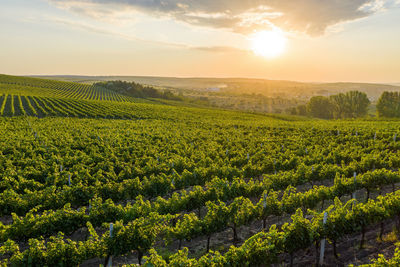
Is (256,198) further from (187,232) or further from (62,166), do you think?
(62,166)

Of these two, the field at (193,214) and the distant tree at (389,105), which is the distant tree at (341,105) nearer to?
the distant tree at (389,105)

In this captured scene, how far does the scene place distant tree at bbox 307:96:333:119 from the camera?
9838 cm

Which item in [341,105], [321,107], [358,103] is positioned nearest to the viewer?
[358,103]

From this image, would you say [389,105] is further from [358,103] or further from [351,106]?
[351,106]

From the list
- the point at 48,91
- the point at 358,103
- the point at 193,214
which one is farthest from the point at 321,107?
the point at 48,91

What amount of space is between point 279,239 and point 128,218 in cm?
606

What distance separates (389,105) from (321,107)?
23.8 m

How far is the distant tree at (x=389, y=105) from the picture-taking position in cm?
7462

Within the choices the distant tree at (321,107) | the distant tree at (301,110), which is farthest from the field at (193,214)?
the distant tree at (301,110)

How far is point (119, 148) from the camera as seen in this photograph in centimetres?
2373

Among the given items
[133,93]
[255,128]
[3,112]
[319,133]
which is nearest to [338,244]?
[319,133]

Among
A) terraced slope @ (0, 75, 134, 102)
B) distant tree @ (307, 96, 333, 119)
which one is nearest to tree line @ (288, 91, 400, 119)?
distant tree @ (307, 96, 333, 119)

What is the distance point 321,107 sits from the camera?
9831cm

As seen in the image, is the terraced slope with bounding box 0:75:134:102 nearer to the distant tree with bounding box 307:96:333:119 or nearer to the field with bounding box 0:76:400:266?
the distant tree with bounding box 307:96:333:119
